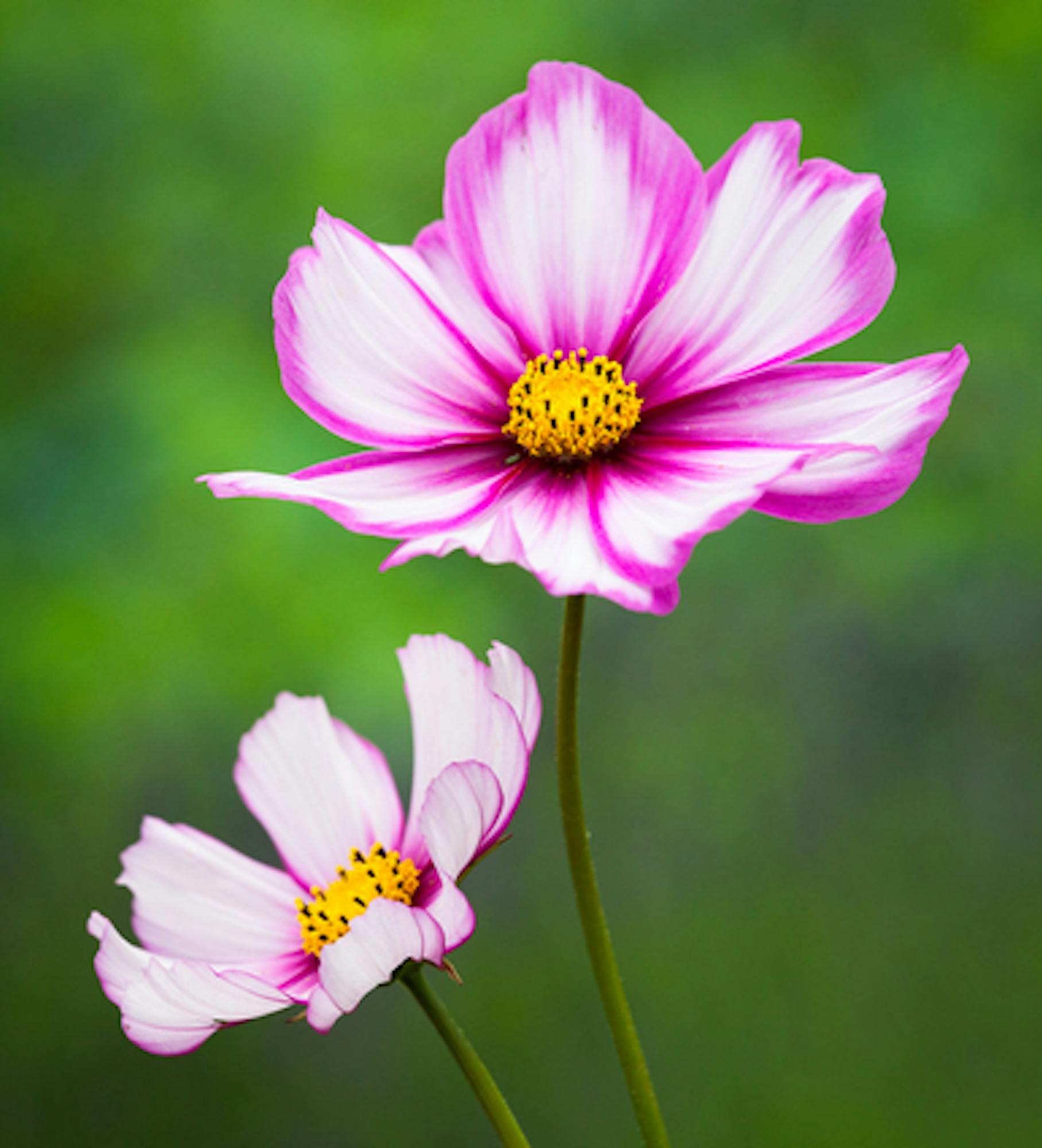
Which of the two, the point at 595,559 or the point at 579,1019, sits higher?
the point at 579,1019

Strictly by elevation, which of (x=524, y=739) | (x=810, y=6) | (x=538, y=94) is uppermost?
(x=810, y=6)

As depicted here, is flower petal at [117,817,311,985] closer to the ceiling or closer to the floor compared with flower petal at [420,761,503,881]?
closer to the ceiling

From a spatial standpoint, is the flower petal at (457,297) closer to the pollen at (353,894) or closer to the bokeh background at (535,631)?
the pollen at (353,894)

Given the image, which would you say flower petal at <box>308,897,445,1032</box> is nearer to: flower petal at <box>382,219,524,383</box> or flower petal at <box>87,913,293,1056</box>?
flower petal at <box>87,913,293,1056</box>

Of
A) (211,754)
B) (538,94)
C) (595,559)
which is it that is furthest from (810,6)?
(595,559)

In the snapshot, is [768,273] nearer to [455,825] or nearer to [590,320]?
[590,320]

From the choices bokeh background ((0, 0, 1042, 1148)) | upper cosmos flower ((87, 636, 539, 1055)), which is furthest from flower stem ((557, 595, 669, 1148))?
bokeh background ((0, 0, 1042, 1148))

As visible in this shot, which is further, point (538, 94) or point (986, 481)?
point (986, 481)

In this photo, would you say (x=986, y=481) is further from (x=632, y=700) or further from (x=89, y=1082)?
(x=89, y=1082)
